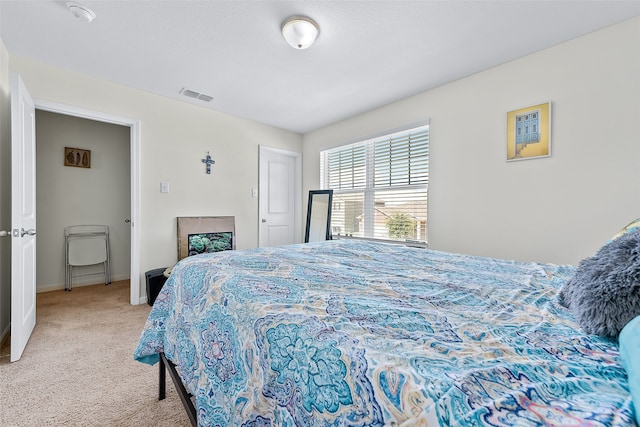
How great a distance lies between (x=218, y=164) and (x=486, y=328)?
364cm

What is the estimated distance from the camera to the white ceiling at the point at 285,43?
1820 mm

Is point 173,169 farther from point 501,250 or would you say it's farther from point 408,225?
point 501,250

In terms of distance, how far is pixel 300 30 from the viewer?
1.93m

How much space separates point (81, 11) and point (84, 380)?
94.8 inches

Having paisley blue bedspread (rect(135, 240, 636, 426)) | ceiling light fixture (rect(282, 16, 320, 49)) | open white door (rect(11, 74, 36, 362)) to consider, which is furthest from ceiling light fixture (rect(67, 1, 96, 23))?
paisley blue bedspread (rect(135, 240, 636, 426))

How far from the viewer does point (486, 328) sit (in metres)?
0.69

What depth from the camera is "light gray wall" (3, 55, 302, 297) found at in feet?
8.86

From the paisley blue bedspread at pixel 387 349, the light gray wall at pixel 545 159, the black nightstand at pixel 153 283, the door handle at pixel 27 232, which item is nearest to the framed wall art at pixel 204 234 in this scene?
the black nightstand at pixel 153 283

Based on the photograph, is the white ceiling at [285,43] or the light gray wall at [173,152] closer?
the white ceiling at [285,43]

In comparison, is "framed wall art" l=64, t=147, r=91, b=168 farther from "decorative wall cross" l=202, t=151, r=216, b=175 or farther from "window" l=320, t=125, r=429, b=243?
"window" l=320, t=125, r=429, b=243

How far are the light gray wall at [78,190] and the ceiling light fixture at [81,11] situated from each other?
2.50m

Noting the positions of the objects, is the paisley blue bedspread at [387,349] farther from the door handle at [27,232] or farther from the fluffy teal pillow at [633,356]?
the door handle at [27,232]

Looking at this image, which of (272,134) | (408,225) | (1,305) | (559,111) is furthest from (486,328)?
(272,134)

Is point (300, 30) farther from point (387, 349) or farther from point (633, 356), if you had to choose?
point (633, 356)
